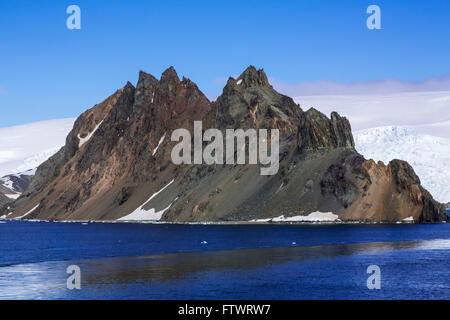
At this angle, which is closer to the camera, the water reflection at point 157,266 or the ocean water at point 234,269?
the ocean water at point 234,269

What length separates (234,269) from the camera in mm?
82062

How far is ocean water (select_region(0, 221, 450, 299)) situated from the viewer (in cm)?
6238

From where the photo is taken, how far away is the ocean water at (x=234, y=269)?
62375mm

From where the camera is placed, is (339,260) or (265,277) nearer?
(265,277)

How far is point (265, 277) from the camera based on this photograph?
73.7m

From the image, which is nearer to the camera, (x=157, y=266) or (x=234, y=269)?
(x=234, y=269)

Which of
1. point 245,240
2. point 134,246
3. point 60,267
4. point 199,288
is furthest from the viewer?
point 245,240

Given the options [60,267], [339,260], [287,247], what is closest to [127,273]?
[60,267]

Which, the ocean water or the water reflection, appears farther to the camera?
the water reflection
